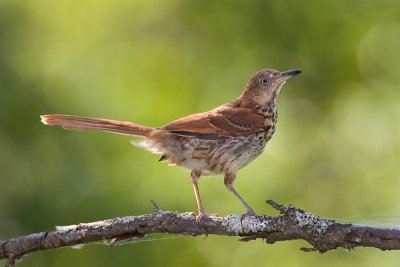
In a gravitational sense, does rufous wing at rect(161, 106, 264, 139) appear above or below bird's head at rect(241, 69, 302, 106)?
below

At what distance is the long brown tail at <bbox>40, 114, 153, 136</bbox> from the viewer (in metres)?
4.18

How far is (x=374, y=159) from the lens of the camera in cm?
621

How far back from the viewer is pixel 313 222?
3277 millimetres

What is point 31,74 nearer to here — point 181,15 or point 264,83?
point 181,15

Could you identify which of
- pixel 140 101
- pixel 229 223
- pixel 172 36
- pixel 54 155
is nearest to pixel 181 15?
pixel 172 36

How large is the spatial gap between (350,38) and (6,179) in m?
3.20

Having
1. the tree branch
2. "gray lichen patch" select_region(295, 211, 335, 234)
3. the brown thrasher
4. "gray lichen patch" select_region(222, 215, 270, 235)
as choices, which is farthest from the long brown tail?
"gray lichen patch" select_region(295, 211, 335, 234)

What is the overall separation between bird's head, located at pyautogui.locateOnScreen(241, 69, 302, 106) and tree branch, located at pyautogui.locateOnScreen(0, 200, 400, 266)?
179cm

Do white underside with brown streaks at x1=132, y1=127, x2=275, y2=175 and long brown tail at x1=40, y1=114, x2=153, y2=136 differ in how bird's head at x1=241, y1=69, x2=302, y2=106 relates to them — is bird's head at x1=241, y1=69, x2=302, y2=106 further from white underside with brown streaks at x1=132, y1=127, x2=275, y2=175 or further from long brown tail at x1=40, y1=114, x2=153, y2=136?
long brown tail at x1=40, y1=114, x2=153, y2=136

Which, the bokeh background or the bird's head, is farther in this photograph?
the bokeh background

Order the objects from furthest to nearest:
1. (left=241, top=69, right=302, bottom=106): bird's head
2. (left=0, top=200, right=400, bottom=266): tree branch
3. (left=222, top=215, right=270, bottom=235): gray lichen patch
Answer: (left=241, top=69, right=302, bottom=106): bird's head
(left=222, top=215, right=270, bottom=235): gray lichen patch
(left=0, top=200, right=400, bottom=266): tree branch

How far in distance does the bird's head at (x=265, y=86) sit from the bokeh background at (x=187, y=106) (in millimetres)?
702

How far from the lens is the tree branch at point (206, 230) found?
3246 mm

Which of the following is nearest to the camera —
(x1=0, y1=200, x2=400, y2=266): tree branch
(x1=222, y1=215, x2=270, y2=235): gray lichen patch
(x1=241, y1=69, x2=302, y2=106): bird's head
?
(x1=0, y1=200, x2=400, y2=266): tree branch
